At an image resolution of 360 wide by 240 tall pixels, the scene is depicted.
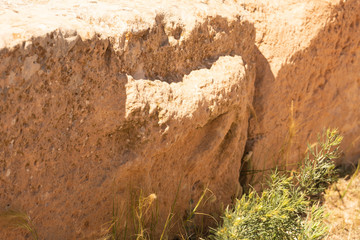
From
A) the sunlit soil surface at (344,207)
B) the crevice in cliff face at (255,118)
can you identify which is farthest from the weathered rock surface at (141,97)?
the sunlit soil surface at (344,207)

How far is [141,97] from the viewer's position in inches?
81.4

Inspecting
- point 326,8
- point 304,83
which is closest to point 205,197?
point 304,83

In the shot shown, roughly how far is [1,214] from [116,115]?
2.06ft

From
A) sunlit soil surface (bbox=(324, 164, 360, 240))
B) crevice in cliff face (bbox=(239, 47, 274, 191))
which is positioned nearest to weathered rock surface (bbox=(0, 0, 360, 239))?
crevice in cliff face (bbox=(239, 47, 274, 191))

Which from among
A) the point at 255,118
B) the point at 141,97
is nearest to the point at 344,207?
the point at 255,118

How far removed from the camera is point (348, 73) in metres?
3.40

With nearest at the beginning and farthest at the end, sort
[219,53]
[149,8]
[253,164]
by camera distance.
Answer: [149,8] → [219,53] → [253,164]

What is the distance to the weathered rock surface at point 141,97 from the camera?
1.79 m

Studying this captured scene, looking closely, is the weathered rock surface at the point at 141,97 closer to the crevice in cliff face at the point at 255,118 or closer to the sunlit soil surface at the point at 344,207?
the crevice in cliff face at the point at 255,118

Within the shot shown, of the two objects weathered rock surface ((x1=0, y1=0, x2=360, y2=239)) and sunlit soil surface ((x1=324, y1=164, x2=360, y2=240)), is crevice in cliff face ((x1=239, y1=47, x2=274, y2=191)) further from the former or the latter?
sunlit soil surface ((x1=324, y1=164, x2=360, y2=240))

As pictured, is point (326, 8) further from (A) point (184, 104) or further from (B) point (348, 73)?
(A) point (184, 104)

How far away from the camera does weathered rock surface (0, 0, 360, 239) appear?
70.3 inches

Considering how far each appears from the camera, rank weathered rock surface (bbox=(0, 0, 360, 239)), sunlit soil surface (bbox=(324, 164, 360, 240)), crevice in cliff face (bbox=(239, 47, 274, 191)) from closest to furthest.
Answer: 1. weathered rock surface (bbox=(0, 0, 360, 239))
2. crevice in cliff face (bbox=(239, 47, 274, 191))
3. sunlit soil surface (bbox=(324, 164, 360, 240))

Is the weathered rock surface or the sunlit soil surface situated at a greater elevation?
the weathered rock surface
